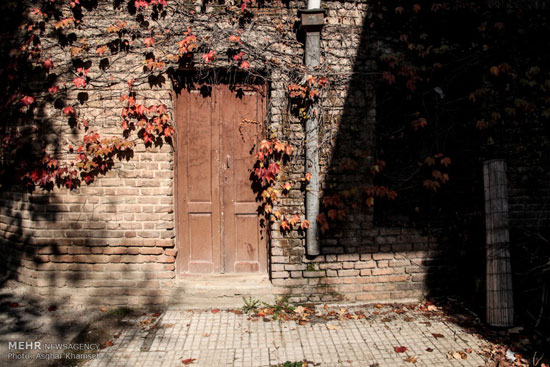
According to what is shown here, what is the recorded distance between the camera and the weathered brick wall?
416 cm

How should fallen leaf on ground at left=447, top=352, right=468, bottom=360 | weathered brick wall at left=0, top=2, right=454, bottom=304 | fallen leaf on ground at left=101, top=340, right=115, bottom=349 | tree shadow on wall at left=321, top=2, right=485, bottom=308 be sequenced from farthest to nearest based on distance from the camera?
tree shadow on wall at left=321, top=2, right=485, bottom=308
weathered brick wall at left=0, top=2, right=454, bottom=304
fallen leaf on ground at left=101, top=340, right=115, bottom=349
fallen leaf on ground at left=447, top=352, right=468, bottom=360

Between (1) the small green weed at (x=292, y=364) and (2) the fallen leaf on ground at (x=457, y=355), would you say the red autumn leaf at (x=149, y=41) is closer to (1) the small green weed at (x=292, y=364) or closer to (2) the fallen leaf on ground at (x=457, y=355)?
(1) the small green weed at (x=292, y=364)

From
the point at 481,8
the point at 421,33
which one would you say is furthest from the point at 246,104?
the point at 481,8

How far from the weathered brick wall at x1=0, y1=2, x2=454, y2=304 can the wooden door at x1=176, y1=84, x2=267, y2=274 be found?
0.21 metres

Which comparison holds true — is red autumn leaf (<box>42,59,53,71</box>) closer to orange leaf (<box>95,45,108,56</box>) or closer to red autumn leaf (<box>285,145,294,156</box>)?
orange leaf (<box>95,45,108,56</box>)

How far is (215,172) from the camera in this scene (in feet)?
14.3

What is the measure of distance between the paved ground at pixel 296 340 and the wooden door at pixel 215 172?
2.55 ft

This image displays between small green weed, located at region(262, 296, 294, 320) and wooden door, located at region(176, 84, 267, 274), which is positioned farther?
wooden door, located at region(176, 84, 267, 274)

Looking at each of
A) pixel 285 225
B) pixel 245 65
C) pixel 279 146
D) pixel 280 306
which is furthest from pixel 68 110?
pixel 280 306

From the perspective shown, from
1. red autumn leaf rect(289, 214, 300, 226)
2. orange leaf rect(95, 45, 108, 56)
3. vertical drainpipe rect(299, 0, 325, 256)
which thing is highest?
orange leaf rect(95, 45, 108, 56)

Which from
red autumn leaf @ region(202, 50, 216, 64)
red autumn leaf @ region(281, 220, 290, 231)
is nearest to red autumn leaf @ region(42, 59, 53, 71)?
red autumn leaf @ region(202, 50, 216, 64)

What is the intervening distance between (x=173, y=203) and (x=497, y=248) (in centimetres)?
374

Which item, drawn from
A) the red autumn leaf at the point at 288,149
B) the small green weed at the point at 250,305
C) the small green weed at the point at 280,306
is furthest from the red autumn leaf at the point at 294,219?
the small green weed at the point at 250,305

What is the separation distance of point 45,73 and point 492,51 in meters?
5.57
